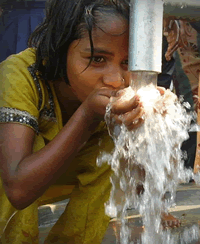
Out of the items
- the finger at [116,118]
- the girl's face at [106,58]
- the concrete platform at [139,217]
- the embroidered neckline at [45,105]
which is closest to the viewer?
the finger at [116,118]

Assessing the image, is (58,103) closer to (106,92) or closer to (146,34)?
(106,92)

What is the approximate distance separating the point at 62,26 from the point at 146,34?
530 mm

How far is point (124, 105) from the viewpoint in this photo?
112 centimetres

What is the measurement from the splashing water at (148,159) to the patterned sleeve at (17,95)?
1.01 ft

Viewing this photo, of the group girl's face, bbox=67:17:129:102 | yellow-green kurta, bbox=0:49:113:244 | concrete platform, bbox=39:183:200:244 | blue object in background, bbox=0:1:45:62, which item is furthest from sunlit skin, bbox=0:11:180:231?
blue object in background, bbox=0:1:45:62

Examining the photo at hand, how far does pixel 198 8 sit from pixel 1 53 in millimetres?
1846

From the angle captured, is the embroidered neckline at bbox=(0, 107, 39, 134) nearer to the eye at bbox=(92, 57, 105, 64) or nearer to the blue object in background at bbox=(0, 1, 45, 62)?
the eye at bbox=(92, 57, 105, 64)

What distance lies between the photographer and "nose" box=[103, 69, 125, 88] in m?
1.29

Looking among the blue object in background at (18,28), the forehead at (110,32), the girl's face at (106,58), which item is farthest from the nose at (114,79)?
the blue object in background at (18,28)

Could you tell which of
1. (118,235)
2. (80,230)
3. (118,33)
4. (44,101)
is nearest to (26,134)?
(44,101)

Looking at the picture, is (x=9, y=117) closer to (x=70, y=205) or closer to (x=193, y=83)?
(x=70, y=205)

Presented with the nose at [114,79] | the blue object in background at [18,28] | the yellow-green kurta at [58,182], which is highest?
the blue object in background at [18,28]

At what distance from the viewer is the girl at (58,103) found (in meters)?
1.28

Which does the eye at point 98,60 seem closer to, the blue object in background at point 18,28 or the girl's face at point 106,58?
the girl's face at point 106,58
